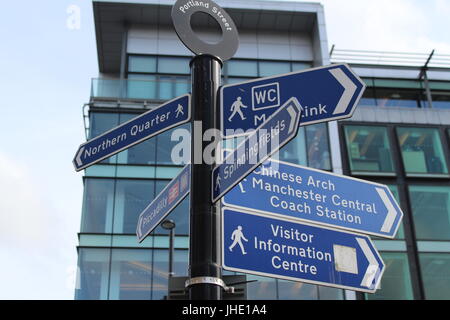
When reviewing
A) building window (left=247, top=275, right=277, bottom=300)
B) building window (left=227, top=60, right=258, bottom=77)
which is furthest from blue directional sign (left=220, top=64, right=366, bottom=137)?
building window (left=227, top=60, right=258, bottom=77)

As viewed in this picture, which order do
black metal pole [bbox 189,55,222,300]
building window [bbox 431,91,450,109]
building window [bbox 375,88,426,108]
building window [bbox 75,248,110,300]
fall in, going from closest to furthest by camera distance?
black metal pole [bbox 189,55,222,300] → building window [bbox 75,248,110,300] → building window [bbox 375,88,426,108] → building window [bbox 431,91,450,109]

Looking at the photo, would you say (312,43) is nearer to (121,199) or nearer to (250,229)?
(121,199)

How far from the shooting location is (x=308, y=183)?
491 centimetres

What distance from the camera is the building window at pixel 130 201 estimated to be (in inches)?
854

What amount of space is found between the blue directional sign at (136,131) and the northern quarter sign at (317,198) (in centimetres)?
74

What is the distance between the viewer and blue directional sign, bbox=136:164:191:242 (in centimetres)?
452

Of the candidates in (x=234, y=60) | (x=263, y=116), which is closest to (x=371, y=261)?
(x=263, y=116)

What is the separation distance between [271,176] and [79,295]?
16752mm

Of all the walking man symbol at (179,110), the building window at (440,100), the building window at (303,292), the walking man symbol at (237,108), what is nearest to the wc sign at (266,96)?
the walking man symbol at (237,108)

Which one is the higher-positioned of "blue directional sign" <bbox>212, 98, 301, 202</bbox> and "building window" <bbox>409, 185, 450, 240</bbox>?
"building window" <bbox>409, 185, 450, 240</bbox>

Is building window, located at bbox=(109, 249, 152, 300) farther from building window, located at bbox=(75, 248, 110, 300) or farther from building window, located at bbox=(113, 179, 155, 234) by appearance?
building window, located at bbox=(113, 179, 155, 234)

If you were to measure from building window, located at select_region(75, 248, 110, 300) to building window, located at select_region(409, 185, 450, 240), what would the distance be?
459 inches

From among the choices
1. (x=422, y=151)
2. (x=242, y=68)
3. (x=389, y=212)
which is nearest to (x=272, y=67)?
(x=242, y=68)

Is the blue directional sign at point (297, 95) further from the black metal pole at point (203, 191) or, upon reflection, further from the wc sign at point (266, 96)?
the black metal pole at point (203, 191)
